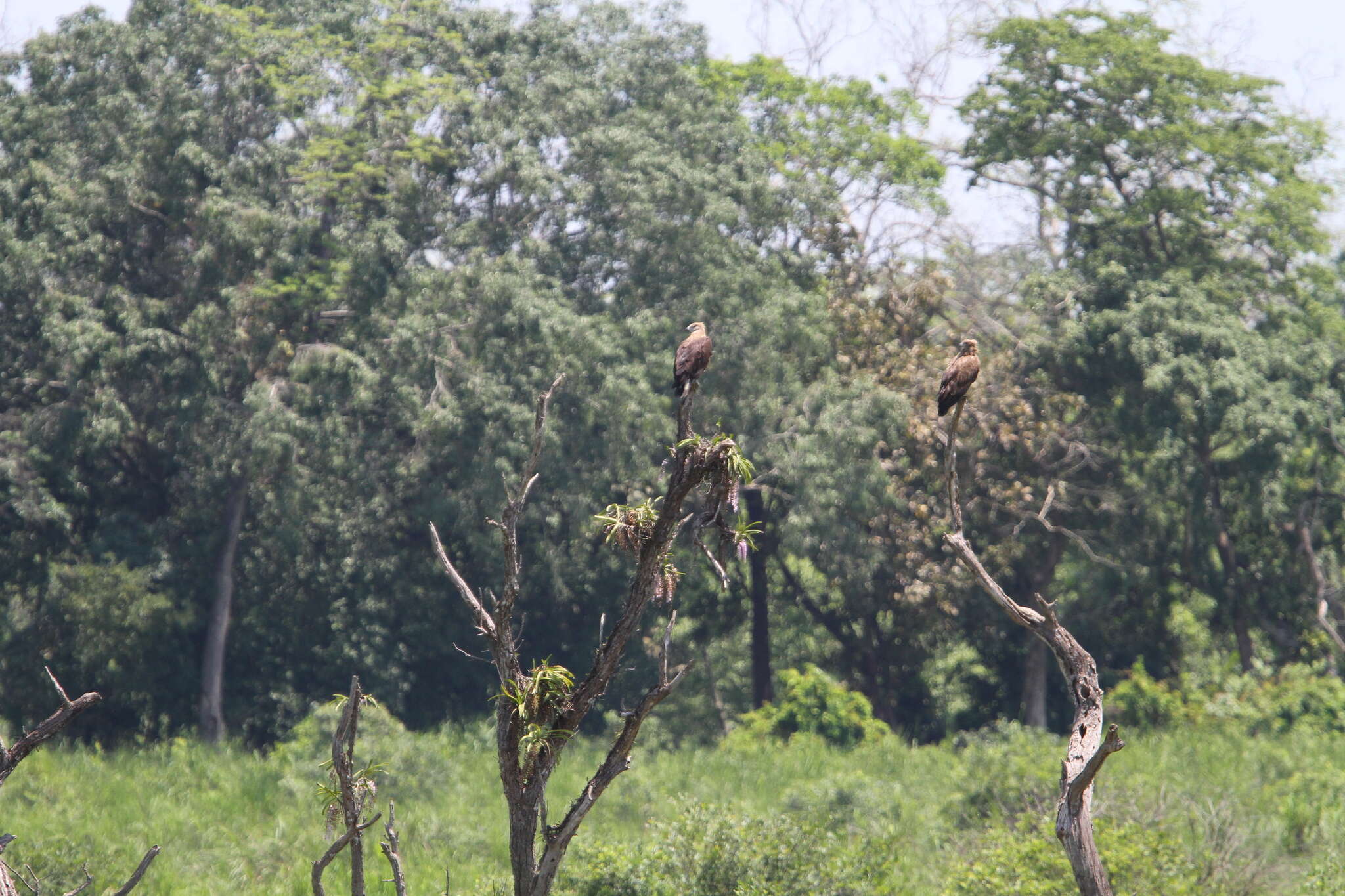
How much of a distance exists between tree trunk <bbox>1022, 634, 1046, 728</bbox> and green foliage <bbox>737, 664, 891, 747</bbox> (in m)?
2.73

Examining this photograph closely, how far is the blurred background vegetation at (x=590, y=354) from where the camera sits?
59.1ft

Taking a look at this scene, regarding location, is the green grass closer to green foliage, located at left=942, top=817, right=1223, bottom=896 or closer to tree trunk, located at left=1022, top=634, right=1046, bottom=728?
green foliage, located at left=942, top=817, right=1223, bottom=896

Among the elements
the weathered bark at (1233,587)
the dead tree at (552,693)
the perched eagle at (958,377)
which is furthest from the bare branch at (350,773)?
the weathered bark at (1233,587)

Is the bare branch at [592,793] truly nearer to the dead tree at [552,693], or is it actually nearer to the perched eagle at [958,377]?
the dead tree at [552,693]

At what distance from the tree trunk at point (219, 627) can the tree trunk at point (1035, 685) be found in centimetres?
1076

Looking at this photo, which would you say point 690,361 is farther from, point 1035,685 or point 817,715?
point 1035,685

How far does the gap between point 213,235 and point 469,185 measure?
3482mm

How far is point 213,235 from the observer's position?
17906 millimetres

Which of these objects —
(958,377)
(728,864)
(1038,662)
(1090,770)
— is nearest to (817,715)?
(1038,662)

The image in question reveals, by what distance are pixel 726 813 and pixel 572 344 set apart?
8313 millimetres

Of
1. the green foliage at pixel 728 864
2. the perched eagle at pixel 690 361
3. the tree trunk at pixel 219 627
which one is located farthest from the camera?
the tree trunk at pixel 219 627

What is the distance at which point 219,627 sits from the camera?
19.0 m

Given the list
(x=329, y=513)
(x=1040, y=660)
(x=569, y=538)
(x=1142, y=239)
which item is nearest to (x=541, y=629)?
(x=569, y=538)

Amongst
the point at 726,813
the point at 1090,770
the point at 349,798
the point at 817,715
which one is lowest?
the point at 817,715
